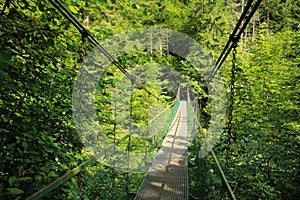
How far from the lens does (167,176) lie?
2.74 m

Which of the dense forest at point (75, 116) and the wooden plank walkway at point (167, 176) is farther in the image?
the wooden plank walkway at point (167, 176)

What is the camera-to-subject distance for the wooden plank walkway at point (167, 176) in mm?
2246

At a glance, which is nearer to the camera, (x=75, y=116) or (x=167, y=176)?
(x=75, y=116)

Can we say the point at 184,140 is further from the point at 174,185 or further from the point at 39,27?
the point at 39,27

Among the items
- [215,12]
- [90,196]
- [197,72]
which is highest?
[215,12]

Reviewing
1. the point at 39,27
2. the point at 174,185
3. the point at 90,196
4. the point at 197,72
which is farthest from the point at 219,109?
the point at 197,72

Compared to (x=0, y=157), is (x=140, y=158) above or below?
below

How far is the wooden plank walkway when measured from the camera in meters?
2.25

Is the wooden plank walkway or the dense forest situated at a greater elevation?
the dense forest

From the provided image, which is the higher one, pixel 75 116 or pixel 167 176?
pixel 75 116

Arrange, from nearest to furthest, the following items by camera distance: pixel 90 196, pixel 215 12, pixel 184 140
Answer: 1. pixel 90 196
2. pixel 184 140
3. pixel 215 12

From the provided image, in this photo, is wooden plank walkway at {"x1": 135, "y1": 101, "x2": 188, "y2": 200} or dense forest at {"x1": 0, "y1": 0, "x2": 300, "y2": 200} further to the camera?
wooden plank walkway at {"x1": 135, "y1": 101, "x2": 188, "y2": 200}

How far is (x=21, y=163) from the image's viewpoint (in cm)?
104

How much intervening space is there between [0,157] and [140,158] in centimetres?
322
